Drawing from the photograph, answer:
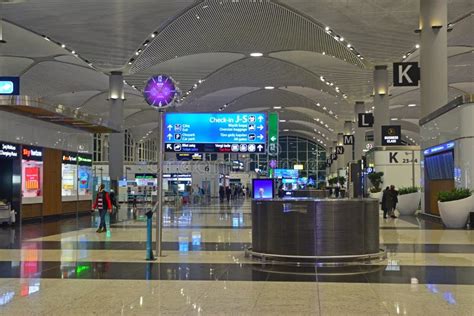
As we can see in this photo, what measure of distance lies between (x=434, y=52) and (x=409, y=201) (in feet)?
24.2

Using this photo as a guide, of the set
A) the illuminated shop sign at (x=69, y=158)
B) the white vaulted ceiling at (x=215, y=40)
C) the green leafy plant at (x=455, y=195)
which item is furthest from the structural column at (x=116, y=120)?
the green leafy plant at (x=455, y=195)

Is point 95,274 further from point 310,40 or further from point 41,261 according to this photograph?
point 310,40

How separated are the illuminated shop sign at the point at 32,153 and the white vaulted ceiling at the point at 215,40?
680cm

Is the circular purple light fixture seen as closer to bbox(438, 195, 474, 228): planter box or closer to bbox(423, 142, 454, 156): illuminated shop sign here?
bbox(438, 195, 474, 228): planter box

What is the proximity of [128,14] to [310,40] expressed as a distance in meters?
10.6

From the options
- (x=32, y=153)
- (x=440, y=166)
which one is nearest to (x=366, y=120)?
(x=440, y=166)

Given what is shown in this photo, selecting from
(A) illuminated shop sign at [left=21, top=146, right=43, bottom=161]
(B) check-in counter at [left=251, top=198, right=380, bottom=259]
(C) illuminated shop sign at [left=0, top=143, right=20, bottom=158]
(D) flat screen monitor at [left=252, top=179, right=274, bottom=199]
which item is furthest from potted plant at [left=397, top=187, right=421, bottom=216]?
(B) check-in counter at [left=251, top=198, right=380, bottom=259]

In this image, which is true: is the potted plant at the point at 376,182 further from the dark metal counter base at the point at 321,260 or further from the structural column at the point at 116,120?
the dark metal counter base at the point at 321,260

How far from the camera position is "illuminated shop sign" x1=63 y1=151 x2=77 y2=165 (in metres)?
25.7

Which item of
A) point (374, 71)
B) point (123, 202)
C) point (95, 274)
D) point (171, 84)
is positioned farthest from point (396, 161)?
point (95, 274)

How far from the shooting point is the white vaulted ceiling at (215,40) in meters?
27.0

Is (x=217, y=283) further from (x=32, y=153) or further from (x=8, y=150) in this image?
(x=32, y=153)

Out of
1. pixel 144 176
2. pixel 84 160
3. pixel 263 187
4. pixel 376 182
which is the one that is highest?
pixel 84 160

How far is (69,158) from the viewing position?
26109 mm
